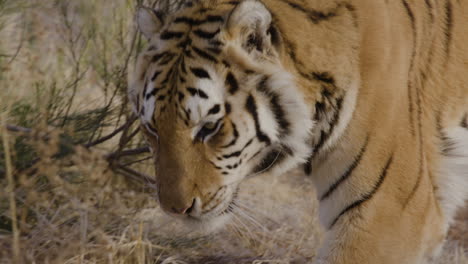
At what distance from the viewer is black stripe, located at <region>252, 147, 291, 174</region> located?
245 centimetres

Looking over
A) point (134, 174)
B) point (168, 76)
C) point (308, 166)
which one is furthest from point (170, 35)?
point (134, 174)

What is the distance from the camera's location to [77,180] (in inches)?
139

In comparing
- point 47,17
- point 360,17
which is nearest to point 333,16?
point 360,17

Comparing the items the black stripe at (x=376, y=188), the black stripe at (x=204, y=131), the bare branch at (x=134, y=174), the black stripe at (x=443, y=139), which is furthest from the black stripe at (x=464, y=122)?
the bare branch at (x=134, y=174)

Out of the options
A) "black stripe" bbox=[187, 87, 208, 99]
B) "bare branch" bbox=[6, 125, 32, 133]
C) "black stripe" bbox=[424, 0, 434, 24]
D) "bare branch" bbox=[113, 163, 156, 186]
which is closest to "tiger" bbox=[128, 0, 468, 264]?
"black stripe" bbox=[187, 87, 208, 99]

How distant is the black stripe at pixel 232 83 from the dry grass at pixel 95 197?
1.72ft

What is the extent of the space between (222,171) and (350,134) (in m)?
0.43

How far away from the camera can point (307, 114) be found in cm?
230

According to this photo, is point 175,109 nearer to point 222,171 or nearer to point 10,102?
point 222,171

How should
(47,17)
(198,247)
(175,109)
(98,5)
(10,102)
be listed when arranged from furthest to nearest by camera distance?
1. (47,17)
2. (98,5)
3. (10,102)
4. (198,247)
5. (175,109)

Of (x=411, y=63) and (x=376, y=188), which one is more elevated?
(x=411, y=63)

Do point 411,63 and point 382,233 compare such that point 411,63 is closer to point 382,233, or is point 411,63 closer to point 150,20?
point 382,233

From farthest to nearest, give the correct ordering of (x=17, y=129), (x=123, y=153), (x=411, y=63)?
(x=123, y=153)
(x=17, y=129)
(x=411, y=63)

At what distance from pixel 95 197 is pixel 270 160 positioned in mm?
1082
